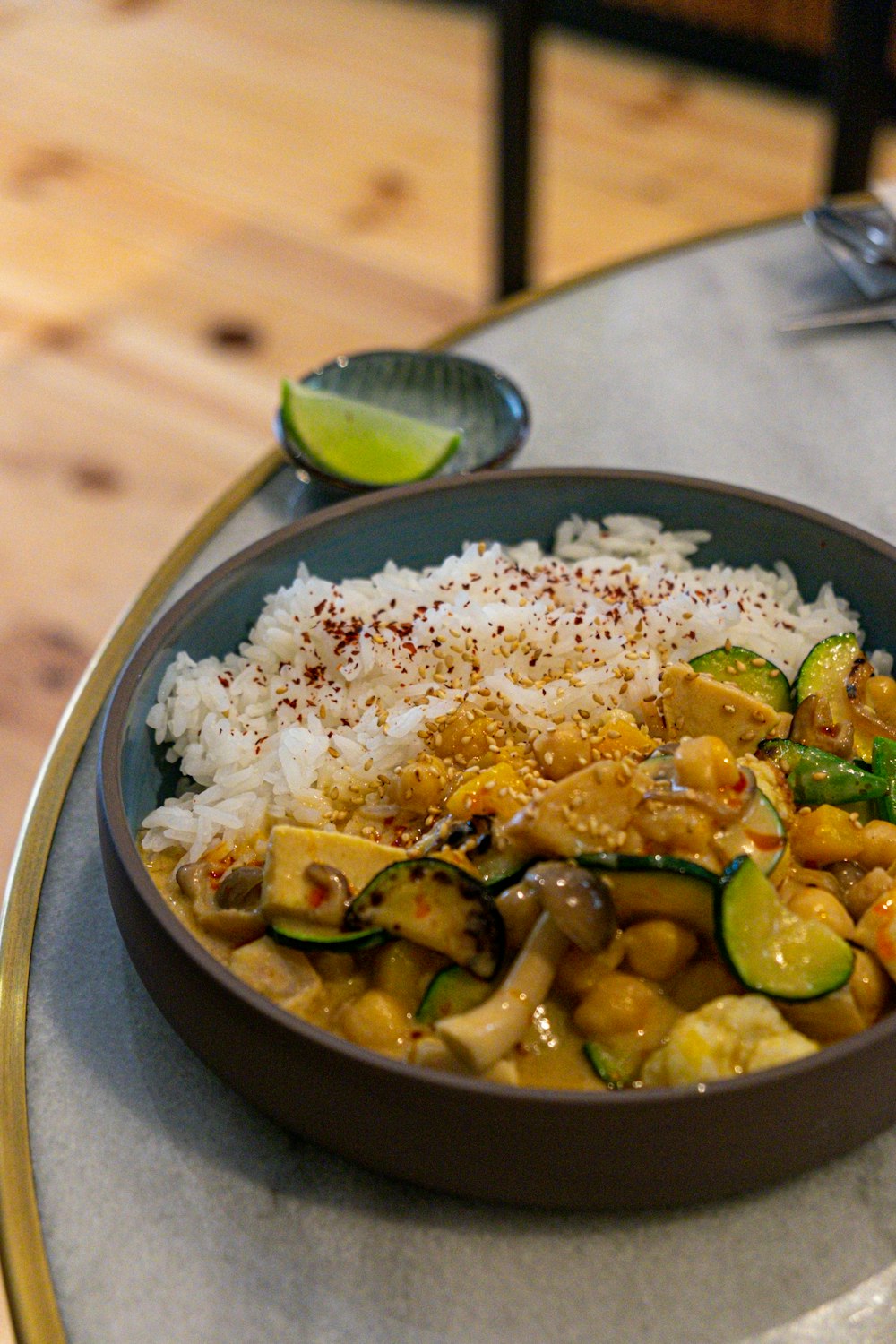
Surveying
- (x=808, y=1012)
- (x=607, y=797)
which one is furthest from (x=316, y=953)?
(x=808, y=1012)

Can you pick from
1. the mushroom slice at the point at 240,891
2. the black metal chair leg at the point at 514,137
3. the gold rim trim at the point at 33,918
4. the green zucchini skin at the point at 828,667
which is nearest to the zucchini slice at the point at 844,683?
the green zucchini skin at the point at 828,667

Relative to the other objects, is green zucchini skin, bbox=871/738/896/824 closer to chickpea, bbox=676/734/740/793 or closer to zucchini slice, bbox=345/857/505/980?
chickpea, bbox=676/734/740/793

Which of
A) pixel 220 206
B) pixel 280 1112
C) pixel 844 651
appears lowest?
pixel 220 206

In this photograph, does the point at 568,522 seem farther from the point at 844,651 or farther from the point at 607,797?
the point at 607,797

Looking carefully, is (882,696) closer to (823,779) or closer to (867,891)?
(823,779)

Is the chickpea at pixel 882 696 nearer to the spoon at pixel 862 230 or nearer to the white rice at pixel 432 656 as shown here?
the white rice at pixel 432 656

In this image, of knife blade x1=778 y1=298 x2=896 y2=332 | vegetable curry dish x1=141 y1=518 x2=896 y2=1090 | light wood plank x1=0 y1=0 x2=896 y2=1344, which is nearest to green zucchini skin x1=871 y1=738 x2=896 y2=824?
vegetable curry dish x1=141 y1=518 x2=896 y2=1090
